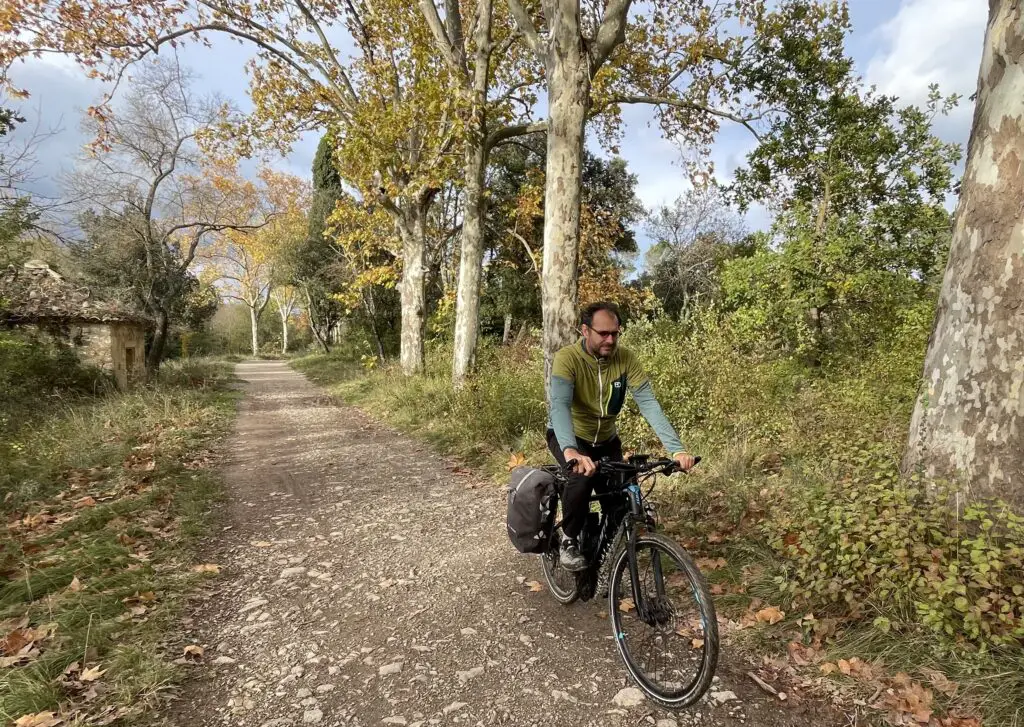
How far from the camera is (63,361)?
11.9 metres

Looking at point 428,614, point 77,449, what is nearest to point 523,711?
point 428,614

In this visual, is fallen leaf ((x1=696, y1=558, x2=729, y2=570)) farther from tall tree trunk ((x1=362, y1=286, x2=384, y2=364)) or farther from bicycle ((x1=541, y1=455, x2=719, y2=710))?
tall tree trunk ((x1=362, y1=286, x2=384, y2=364))

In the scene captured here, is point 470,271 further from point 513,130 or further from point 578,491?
point 578,491

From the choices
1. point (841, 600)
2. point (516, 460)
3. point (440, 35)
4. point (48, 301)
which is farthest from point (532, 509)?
point (48, 301)

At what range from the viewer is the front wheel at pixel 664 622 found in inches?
95.0

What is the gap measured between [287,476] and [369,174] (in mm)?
6564

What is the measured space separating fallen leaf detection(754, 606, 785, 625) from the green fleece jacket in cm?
127

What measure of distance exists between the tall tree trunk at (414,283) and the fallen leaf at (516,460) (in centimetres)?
692

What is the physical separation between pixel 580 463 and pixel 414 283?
1130cm

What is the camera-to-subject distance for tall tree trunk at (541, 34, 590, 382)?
5.91 m

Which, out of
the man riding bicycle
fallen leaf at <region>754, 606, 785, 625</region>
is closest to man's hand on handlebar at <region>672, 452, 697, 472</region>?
the man riding bicycle

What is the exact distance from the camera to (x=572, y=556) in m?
3.25

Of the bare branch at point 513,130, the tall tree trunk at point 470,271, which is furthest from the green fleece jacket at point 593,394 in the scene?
the bare branch at point 513,130

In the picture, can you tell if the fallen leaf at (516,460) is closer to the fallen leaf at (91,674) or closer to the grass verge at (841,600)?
the grass verge at (841,600)
